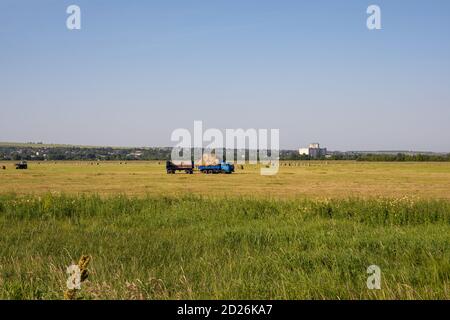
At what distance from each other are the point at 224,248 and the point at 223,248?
51 mm

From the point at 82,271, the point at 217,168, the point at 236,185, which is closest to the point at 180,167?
the point at 217,168

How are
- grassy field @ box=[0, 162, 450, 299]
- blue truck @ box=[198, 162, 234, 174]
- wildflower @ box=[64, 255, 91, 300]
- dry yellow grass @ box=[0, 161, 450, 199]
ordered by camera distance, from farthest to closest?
blue truck @ box=[198, 162, 234, 174] < dry yellow grass @ box=[0, 161, 450, 199] < grassy field @ box=[0, 162, 450, 299] < wildflower @ box=[64, 255, 91, 300]

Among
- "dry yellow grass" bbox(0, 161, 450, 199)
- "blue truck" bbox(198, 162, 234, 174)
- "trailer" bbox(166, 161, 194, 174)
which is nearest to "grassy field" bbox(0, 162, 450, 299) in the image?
"dry yellow grass" bbox(0, 161, 450, 199)

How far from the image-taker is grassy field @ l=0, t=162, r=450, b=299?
18.3ft

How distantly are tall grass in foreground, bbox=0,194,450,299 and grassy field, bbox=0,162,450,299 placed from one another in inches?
1.0

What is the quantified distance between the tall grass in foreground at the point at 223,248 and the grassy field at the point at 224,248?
3cm

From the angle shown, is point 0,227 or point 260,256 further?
point 0,227

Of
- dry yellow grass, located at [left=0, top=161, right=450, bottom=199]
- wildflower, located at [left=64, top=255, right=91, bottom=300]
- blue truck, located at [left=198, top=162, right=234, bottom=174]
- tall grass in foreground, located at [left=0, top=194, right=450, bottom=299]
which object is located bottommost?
dry yellow grass, located at [left=0, top=161, right=450, bottom=199]

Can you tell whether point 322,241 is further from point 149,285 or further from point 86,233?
point 86,233

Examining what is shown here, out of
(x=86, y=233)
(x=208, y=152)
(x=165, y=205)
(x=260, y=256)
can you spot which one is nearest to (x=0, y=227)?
(x=86, y=233)

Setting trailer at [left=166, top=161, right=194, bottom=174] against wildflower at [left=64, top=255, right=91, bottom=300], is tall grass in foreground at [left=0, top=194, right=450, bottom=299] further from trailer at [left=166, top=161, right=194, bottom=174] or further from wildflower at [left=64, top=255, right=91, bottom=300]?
trailer at [left=166, top=161, right=194, bottom=174]

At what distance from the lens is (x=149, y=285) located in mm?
5816
